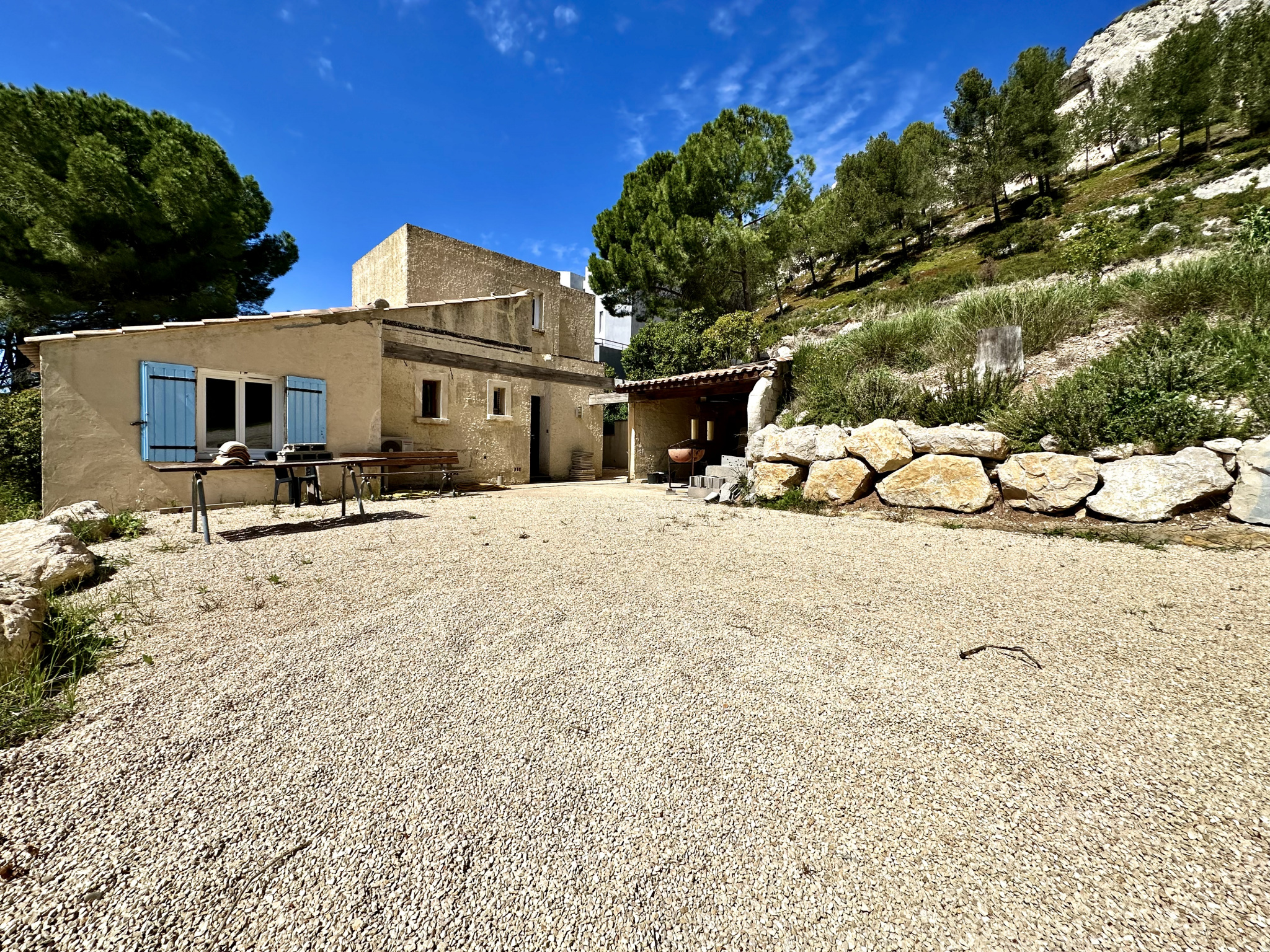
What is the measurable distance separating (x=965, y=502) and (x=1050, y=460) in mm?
935

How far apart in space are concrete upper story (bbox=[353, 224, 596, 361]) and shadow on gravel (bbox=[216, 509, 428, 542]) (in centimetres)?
558

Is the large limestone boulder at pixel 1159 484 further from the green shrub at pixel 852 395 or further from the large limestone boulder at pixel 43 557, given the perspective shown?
the large limestone boulder at pixel 43 557

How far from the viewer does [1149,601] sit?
3.11 metres

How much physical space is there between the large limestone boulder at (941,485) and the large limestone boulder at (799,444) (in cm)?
114

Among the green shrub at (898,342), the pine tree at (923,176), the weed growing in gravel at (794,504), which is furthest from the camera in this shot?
the pine tree at (923,176)

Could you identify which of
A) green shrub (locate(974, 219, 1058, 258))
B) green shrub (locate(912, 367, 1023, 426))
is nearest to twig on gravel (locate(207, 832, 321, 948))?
green shrub (locate(912, 367, 1023, 426))

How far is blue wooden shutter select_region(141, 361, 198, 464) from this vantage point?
20.3 feet

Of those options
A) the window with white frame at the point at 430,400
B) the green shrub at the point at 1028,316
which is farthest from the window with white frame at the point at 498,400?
the green shrub at the point at 1028,316

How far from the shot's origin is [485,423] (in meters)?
11.2

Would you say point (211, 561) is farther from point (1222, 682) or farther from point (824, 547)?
point (1222, 682)

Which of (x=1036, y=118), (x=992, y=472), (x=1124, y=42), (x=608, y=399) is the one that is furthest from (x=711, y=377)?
(x=1124, y=42)

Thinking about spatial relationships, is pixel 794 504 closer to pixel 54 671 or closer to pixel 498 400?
pixel 54 671

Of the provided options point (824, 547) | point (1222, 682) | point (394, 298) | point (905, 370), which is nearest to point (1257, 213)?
point (905, 370)

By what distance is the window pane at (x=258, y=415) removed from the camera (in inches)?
279
